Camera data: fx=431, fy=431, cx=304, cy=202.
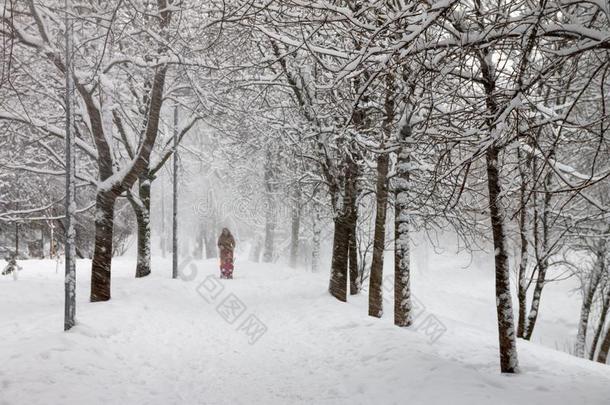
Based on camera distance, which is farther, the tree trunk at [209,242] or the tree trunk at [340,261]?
the tree trunk at [209,242]

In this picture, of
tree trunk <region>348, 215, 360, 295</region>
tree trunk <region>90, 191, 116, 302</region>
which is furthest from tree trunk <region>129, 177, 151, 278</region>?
tree trunk <region>348, 215, 360, 295</region>

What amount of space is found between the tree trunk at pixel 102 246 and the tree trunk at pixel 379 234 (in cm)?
582

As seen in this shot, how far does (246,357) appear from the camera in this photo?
7543mm

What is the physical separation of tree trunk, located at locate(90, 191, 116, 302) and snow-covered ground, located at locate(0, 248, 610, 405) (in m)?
0.50

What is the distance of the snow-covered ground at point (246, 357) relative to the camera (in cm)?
497

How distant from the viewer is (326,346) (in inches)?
307

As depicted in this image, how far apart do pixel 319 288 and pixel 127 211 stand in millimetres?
16037

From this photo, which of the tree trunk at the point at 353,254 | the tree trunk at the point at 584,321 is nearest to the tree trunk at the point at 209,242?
the tree trunk at the point at 353,254

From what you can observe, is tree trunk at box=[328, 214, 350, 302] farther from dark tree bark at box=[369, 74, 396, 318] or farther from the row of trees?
dark tree bark at box=[369, 74, 396, 318]

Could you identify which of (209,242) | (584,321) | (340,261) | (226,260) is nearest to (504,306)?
(340,261)

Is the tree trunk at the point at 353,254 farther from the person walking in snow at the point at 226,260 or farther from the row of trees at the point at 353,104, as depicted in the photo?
the person walking in snow at the point at 226,260

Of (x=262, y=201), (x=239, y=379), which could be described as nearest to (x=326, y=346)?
(x=239, y=379)

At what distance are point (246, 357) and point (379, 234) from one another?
3977 mm

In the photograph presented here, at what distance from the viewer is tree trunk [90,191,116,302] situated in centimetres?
922
